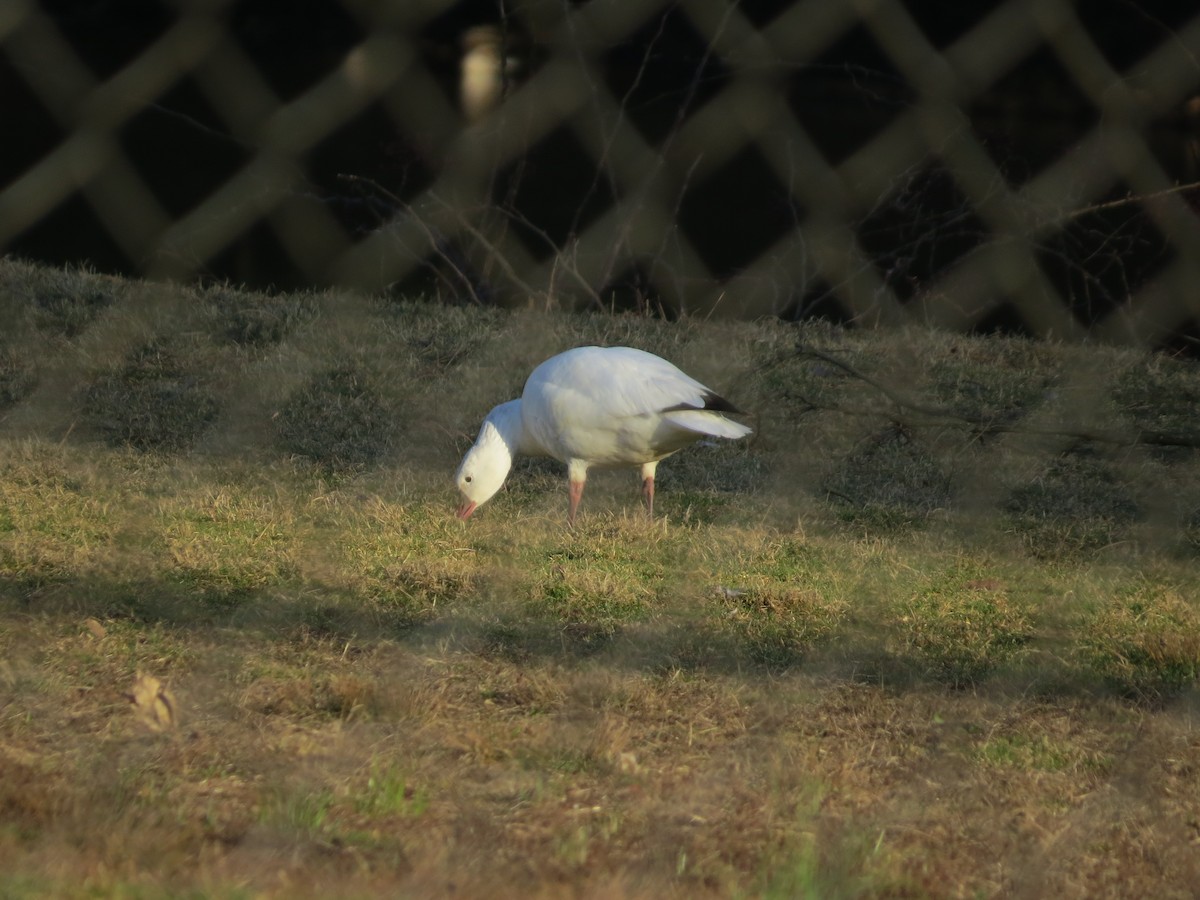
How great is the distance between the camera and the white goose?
4078 mm

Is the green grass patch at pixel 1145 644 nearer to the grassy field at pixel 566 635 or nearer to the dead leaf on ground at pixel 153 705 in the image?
the grassy field at pixel 566 635

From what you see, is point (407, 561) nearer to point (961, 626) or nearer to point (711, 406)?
point (711, 406)

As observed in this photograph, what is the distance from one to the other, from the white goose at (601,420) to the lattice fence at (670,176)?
1670mm

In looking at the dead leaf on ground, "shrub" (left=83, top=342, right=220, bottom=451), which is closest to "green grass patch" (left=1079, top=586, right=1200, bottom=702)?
the dead leaf on ground


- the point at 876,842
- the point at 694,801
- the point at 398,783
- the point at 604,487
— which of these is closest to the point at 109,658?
the point at 398,783

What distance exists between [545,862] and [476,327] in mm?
4545

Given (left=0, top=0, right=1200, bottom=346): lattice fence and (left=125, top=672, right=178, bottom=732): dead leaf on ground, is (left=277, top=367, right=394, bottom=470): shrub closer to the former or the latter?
(left=0, top=0, right=1200, bottom=346): lattice fence

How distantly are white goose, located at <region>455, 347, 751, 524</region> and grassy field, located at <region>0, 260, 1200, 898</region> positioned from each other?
0.15 metres

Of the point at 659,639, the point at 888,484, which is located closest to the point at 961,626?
the point at 659,639

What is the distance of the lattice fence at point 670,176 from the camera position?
6211mm

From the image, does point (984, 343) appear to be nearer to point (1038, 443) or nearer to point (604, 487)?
point (1038, 443)

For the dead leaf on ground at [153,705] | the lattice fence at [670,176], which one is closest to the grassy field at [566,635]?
the dead leaf on ground at [153,705]

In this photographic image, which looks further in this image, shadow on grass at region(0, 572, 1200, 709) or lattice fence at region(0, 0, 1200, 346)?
lattice fence at region(0, 0, 1200, 346)

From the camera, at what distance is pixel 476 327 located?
6320 millimetres
